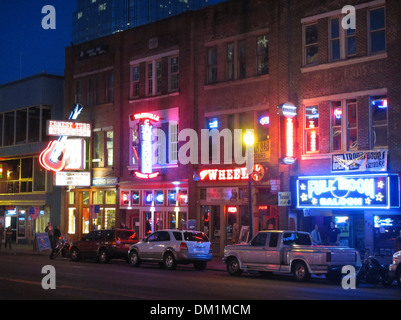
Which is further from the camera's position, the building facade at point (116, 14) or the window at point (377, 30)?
the building facade at point (116, 14)

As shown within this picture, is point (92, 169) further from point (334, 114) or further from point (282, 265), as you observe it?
point (282, 265)

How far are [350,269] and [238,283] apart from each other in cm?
413

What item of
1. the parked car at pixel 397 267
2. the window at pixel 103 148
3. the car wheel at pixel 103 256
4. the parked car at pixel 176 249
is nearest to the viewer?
the parked car at pixel 397 267

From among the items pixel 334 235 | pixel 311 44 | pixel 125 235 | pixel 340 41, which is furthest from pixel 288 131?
pixel 125 235

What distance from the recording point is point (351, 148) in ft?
92.6

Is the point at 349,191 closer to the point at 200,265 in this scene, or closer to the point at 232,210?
the point at 200,265

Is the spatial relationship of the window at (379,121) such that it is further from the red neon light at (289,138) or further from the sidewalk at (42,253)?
the sidewalk at (42,253)

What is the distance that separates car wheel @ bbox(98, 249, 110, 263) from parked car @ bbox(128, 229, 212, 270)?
8.87ft

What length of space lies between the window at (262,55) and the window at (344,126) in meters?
4.74

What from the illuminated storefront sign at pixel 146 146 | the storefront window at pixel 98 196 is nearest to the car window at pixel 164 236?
the illuminated storefront sign at pixel 146 146

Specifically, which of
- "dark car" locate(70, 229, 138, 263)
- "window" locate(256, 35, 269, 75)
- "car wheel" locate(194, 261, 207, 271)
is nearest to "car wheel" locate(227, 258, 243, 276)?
"car wheel" locate(194, 261, 207, 271)

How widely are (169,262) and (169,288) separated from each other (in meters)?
8.86

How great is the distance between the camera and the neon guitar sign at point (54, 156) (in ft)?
132
